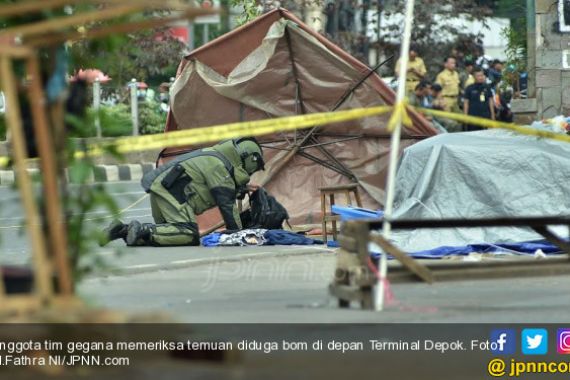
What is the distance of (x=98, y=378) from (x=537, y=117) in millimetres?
10846

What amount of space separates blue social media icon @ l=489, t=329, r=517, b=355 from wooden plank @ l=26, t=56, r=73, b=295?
2264 millimetres

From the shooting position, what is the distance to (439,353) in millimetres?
7270

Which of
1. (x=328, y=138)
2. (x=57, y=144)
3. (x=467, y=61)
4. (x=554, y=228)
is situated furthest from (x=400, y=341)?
(x=467, y=61)

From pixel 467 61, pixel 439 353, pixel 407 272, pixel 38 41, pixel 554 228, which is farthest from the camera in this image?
pixel 467 61

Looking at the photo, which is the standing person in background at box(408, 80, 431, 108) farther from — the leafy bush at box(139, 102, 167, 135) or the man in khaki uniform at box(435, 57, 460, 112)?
the leafy bush at box(139, 102, 167, 135)

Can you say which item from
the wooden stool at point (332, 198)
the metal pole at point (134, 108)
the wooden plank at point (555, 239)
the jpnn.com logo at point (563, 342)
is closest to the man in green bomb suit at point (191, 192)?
the wooden stool at point (332, 198)

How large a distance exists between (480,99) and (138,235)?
9.76 m

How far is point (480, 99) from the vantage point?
2230cm

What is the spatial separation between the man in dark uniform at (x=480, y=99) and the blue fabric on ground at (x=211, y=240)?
899 centimetres

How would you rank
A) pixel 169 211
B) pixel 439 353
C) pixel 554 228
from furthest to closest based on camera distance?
pixel 169 211, pixel 554 228, pixel 439 353

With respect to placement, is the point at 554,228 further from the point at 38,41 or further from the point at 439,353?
the point at 38,41

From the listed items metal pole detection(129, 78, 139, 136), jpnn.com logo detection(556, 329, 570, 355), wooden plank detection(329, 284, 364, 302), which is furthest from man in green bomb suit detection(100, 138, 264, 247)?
metal pole detection(129, 78, 139, 136)

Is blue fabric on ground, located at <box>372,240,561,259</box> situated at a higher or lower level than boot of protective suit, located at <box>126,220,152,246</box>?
lower

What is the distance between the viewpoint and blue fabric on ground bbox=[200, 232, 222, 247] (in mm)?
13922
